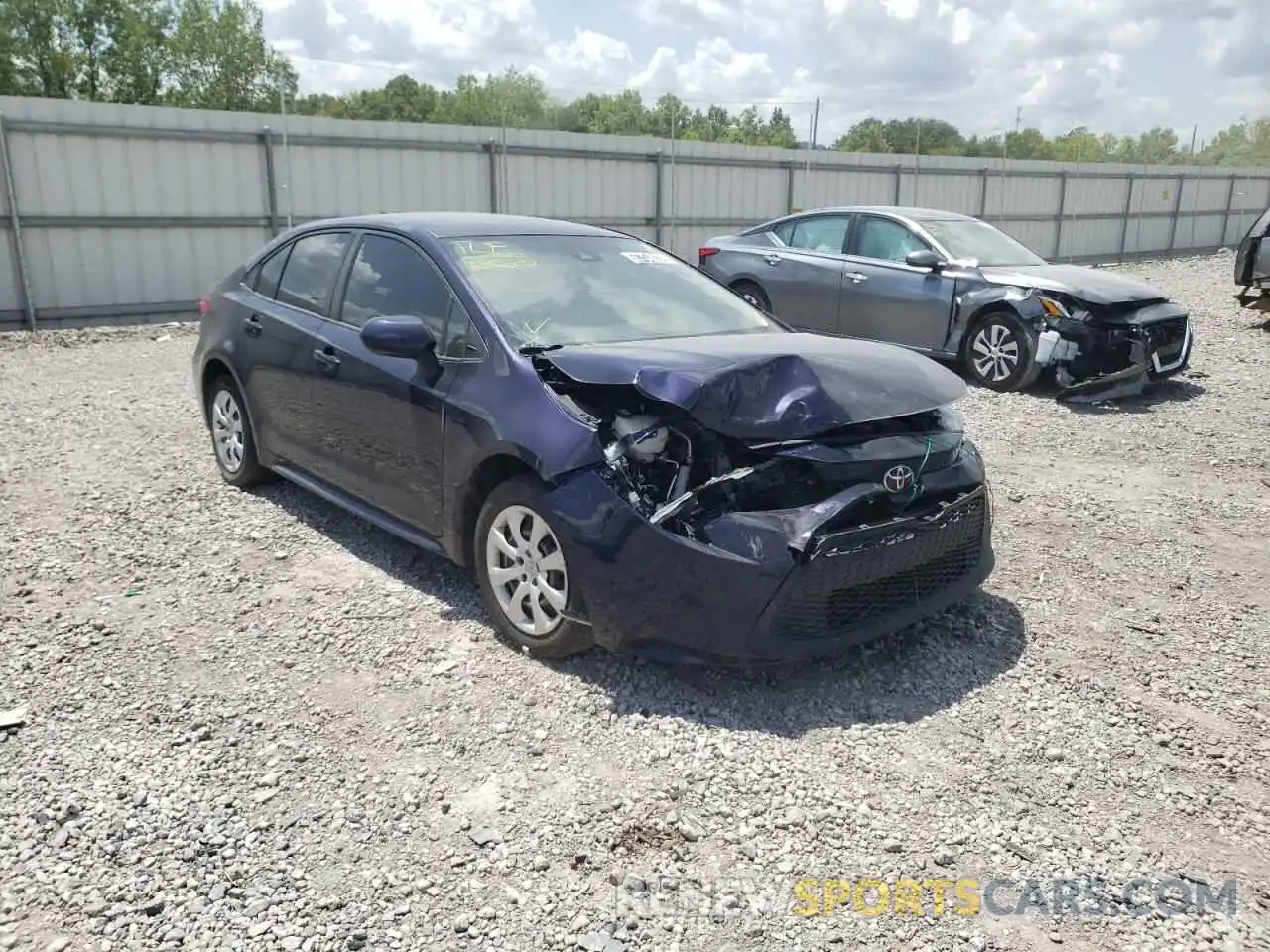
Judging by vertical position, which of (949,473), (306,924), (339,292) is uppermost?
(339,292)

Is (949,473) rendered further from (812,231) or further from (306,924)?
(812,231)

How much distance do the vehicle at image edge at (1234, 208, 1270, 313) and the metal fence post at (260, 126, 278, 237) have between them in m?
11.8

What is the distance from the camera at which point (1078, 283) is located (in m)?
8.67

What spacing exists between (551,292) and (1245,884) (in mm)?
3204

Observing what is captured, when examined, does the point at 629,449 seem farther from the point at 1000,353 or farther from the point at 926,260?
the point at 926,260

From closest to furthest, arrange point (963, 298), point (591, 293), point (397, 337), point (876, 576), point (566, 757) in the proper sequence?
point (566, 757) → point (876, 576) → point (397, 337) → point (591, 293) → point (963, 298)

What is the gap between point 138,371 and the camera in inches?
389

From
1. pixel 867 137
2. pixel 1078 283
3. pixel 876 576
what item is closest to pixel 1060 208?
pixel 1078 283

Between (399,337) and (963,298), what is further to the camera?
(963,298)

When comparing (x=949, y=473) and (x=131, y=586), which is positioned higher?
(x=949, y=473)

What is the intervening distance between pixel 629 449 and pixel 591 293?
3.96 feet

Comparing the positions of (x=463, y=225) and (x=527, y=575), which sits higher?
(x=463, y=225)

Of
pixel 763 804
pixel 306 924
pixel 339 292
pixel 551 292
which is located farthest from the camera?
pixel 339 292

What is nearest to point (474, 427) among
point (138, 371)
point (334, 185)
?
point (138, 371)
